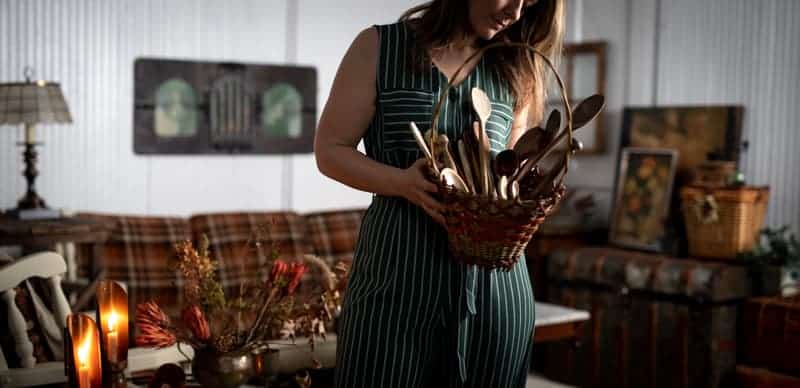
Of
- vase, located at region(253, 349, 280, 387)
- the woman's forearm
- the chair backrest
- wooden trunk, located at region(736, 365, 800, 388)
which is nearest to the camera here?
the woman's forearm

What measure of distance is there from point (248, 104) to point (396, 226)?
11.4 ft

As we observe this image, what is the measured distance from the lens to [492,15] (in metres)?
1.50

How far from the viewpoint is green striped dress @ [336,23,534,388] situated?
4.86ft

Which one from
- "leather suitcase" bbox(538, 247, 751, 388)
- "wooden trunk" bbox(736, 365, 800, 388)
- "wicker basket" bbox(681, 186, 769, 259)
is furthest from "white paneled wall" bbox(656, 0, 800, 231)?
"wooden trunk" bbox(736, 365, 800, 388)

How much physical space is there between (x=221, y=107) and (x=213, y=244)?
764mm

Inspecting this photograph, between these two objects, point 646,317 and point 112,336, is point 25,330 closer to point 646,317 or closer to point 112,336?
point 112,336

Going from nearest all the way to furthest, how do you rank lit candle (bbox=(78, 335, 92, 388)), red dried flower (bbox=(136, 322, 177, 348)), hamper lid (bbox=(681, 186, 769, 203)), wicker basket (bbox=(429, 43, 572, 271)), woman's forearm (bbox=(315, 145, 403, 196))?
wicker basket (bbox=(429, 43, 572, 271)), woman's forearm (bbox=(315, 145, 403, 196)), lit candle (bbox=(78, 335, 92, 388)), red dried flower (bbox=(136, 322, 177, 348)), hamper lid (bbox=(681, 186, 769, 203))

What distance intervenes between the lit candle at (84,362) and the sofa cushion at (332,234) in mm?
2802

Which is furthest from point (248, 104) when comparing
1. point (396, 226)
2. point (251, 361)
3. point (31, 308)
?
point (396, 226)

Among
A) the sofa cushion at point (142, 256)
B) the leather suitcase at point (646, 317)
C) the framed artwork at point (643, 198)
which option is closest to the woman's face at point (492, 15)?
the leather suitcase at point (646, 317)

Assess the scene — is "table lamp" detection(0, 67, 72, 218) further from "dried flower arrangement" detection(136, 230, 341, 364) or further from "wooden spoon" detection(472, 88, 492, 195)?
"wooden spoon" detection(472, 88, 492, 195)

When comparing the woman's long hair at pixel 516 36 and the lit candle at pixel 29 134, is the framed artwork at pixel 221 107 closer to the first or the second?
the lit candle at pixel 29 134

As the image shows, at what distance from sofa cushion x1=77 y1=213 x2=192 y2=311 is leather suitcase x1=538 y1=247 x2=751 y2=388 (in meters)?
1.82

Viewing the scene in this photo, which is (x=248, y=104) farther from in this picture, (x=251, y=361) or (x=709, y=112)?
(x=251, y=361)
